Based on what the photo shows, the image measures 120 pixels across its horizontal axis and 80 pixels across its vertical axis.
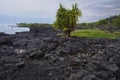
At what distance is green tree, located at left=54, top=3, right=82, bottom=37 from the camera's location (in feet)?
194

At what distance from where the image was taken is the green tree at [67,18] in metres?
59.2

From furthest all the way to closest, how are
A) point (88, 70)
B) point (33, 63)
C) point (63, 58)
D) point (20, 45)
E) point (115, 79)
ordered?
point (20, 45) → point (63, 58) → point (33, 63) → point (88, 70) → point (115, 79)

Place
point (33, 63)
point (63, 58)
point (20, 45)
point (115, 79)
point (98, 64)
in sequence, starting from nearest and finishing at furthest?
1. point (115, 79)
2. point (98, 64)
3. point (33, 63)
4. point (63, 58)
5. point (20, 45)

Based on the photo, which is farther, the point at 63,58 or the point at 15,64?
the point at 63,58

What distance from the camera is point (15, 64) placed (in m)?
21.9

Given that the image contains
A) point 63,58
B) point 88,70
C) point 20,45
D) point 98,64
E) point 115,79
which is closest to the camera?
point 115,79

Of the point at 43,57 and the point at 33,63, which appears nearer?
the point at 33,63

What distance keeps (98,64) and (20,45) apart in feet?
64.9

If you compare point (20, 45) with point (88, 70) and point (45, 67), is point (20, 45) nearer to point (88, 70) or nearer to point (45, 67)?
point (45, 67)

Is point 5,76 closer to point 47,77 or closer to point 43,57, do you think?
point 47,77

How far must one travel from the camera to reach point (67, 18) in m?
59.9

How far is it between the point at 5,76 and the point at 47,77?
12.0 feet

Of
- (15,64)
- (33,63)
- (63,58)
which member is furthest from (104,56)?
(15,64)

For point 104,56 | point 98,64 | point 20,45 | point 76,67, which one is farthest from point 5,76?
point 20,45
